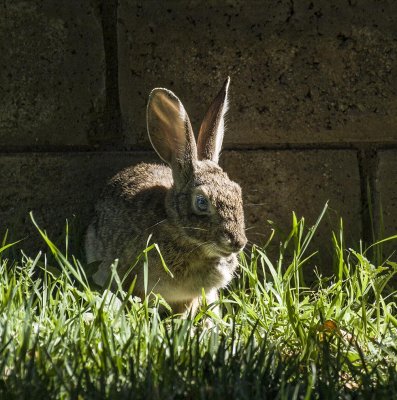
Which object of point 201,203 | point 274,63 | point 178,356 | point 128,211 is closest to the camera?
point 178,356

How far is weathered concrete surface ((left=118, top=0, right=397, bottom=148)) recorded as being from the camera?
13.7 ft

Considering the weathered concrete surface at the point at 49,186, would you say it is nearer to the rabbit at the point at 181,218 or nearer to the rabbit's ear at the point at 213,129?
the rabbit at the point at 181,218

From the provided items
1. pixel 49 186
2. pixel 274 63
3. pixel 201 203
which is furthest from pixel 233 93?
pixel 49 186

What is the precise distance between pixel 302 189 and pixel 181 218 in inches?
35.3

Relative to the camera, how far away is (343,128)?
4.24 metres

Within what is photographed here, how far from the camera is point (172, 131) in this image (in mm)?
3842

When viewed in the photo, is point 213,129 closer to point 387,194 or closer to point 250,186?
point 250,186

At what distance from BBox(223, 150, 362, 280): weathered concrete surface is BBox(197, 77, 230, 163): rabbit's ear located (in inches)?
13.6

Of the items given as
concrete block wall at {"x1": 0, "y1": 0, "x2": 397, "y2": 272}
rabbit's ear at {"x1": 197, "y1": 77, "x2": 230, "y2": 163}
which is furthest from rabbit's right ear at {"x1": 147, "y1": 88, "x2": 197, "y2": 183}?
concrete block wall at {"x1": 0, "y1": 0, "x2": 397, "y2": 272}

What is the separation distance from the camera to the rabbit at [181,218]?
3602 mm

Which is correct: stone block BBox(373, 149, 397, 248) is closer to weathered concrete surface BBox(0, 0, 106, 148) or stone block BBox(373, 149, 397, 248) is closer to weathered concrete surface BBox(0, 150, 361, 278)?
weathered concrete surface BBox(0, 150, 361, 278)

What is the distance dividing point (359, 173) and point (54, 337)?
2210mm

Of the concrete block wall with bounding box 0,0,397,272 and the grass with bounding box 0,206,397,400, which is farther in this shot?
the concrete block wall with bounding box 0,0,397,272

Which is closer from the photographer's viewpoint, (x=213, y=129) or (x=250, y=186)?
(x=213, y=129)
